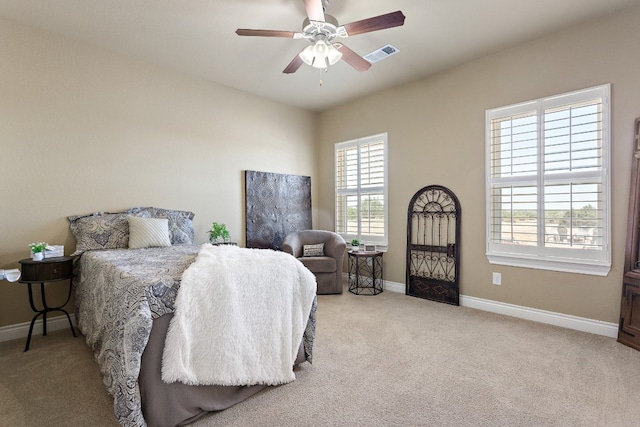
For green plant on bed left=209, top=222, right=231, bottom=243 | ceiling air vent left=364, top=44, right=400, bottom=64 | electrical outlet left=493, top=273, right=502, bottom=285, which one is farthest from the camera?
green plant on bed left=209, top=222, right=231, bottom=243

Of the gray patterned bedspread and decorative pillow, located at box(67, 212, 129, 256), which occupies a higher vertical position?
decorative pillow, located at box(67, 212, 129, 256)

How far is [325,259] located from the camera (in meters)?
4.39

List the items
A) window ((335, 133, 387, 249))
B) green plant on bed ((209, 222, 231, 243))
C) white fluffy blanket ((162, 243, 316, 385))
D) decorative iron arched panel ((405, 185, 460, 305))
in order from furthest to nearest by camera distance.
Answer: window ((335, 133, 387, 249)) → green plant on bed ((209, 222, 231, 243)) → decorative iron arched panel ((405, 185, 460, 305)) → white fluffy blanket ((162, 243, 316, 385))

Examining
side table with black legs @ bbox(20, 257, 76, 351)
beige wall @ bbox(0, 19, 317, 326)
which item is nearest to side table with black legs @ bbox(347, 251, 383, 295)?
beige wall @ bbox(0, 19, 317, 326)

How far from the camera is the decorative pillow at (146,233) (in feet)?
10.4

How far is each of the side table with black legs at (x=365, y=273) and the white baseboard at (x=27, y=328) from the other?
11.1 ft

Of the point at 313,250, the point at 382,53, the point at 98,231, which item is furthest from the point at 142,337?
the point at 382,53

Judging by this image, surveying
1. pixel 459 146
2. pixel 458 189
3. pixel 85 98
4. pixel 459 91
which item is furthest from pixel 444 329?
pixel 85 98

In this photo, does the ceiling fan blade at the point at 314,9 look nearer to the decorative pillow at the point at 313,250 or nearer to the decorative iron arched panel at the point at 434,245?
the decorative iron arched panel at the point at 434,245

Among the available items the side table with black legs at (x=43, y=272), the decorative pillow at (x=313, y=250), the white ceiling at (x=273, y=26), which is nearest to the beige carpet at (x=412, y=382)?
the side table with black legs at (x=43, y=272)

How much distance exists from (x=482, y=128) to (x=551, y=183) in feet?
3.18

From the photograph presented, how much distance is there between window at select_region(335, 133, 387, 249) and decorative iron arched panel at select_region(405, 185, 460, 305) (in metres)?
0.52

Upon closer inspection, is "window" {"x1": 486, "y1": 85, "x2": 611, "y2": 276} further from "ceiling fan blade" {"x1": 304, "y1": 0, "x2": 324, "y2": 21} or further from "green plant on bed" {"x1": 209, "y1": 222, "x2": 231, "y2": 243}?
"green plant on bed" {"x1": 209, "y1": 222, "x2": 231, "y2": 243}

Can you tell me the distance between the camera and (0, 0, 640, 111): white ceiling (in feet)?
8.79
